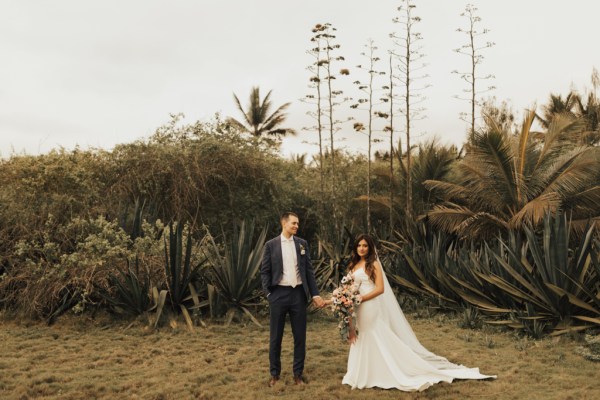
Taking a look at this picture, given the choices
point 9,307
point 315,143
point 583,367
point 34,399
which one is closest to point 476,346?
point 583,367

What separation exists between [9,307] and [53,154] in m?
4.41

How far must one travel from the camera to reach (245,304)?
9.27m

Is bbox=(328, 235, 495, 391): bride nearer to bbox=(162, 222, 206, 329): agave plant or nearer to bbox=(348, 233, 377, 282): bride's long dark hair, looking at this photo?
bbox=(348, 233, 377, 282): bride's long dark hair

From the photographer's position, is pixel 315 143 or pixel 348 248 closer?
pixel 348 248

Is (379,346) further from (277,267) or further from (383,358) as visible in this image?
(277,267)

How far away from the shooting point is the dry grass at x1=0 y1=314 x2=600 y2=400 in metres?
5.45

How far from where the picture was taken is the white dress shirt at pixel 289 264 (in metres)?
5.65

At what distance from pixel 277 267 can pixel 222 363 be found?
5.62ft

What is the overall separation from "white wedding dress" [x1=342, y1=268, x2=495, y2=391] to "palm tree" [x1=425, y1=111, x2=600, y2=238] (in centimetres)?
929

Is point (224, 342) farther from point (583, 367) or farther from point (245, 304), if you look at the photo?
point (583, 367)

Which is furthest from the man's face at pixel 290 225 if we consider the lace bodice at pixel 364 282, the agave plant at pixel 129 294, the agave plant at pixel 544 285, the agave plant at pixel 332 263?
the agave plant at pixel 332 263

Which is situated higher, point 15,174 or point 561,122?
point 561,122

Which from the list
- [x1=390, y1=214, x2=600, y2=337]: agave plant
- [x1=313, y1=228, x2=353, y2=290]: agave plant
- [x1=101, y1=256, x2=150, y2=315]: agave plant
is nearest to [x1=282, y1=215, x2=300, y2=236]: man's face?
[x1=390, y1=214, x2=600, y2=337]: agave plant

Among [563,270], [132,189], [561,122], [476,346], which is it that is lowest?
[476,346]
